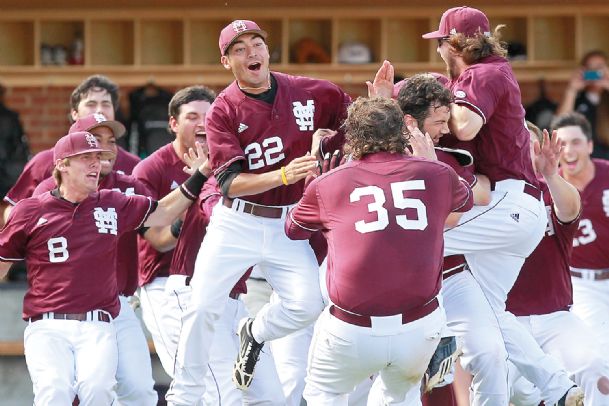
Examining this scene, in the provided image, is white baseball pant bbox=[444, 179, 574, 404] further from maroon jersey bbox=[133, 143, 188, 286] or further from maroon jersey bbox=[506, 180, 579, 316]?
maroon jersey bbox=[133, 143, 188, 286]

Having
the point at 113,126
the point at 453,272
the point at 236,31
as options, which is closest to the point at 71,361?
the point at 113,126

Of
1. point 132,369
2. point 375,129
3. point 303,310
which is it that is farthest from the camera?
point 132,369

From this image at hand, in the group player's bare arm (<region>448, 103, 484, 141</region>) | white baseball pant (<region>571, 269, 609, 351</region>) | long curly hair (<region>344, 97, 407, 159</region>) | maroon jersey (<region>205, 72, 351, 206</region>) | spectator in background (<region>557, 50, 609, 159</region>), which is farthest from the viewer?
spectator in background (<region>557, 50, 609, 159</region>)

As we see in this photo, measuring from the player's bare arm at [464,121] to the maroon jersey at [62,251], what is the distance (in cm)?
213

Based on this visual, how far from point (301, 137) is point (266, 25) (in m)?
5.07

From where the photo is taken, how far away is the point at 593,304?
11.0m

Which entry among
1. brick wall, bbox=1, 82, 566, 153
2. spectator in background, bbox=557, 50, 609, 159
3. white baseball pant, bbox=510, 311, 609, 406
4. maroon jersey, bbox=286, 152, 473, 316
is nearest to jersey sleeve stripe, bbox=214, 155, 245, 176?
maroon jersey, bbox=286, 152, 473, 316

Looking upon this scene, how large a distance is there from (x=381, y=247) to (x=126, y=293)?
2.69 m

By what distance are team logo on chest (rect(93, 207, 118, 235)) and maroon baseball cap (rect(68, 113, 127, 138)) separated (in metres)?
0.74

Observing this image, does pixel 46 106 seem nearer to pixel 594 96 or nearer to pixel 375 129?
pixel 594 96

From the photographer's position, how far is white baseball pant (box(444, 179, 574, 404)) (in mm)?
8797

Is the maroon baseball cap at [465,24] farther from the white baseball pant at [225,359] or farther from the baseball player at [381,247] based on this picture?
the white baseball pant at [225,359]

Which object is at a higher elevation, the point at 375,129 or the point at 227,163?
the point at 375,129

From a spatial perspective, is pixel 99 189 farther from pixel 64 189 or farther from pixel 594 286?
pixel 594 286
